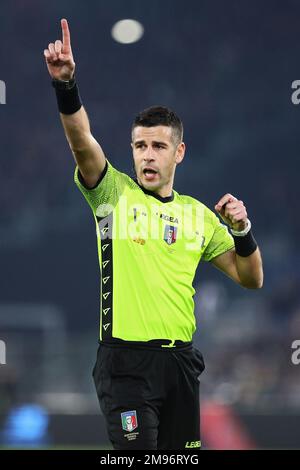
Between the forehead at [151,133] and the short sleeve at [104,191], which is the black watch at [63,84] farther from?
the forehead at [151,133]

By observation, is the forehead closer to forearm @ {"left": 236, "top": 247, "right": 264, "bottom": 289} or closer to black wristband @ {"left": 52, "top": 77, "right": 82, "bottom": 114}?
black wristband @ {"left": 52, "top": 77, "right": 82, "bottom": 114}

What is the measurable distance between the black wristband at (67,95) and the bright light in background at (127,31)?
14.0 metres

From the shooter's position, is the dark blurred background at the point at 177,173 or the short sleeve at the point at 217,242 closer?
the short sleeve at the point at 217,242

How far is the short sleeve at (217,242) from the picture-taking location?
14.7ft

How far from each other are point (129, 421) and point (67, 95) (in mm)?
1476

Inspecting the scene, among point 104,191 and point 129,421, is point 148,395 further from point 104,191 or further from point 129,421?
point 104,191

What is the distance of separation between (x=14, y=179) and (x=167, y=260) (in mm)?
12223

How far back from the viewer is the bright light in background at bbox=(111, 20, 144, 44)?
57.3 feet

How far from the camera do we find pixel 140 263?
3.93 metres

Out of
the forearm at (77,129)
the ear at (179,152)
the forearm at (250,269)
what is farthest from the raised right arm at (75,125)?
the forearm at (250,269)

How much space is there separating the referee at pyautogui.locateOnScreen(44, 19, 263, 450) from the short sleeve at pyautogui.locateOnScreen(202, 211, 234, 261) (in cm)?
21

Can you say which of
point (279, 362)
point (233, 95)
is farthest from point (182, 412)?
point (233, 95)

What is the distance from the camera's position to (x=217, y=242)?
14.8 ft
